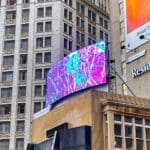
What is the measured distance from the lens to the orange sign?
50.9 m

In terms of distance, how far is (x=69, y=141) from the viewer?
116 feet

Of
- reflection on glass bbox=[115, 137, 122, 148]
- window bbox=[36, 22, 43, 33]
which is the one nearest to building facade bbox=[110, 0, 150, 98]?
reflection on glass bbox=[115, 137, 122, 148]

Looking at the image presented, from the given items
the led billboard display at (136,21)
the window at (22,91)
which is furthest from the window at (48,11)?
the led billboard display at (136,21)

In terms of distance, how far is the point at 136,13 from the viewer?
52.6 meters

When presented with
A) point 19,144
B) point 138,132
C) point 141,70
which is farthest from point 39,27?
point 138,132

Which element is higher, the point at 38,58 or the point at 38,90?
the point at 38,58

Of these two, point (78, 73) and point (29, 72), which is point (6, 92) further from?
point (78, 73)

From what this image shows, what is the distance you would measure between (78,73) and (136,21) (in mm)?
8937

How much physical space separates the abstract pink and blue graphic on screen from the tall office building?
85.7 feet

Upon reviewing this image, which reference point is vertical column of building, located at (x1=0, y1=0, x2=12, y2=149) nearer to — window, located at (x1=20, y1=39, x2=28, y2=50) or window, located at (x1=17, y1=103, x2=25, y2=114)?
window, located at (x1=17, y1=103, x2=25, y2=114)

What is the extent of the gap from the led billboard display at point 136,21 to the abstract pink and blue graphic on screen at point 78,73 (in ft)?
13.1

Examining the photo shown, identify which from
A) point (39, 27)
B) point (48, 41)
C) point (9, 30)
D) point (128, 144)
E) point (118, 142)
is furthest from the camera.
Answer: point (9, 30)

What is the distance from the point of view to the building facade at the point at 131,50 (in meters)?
49.8

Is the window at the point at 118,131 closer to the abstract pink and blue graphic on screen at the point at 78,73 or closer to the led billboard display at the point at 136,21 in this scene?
the abstract pink and blue graphic on screen at the point at 78,73
